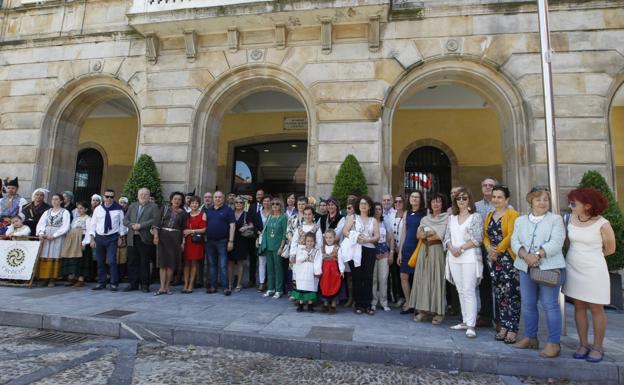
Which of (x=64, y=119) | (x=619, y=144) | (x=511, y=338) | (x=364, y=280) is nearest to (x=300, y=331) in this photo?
(x=364, y=280)

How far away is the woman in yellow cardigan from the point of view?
14.3ft

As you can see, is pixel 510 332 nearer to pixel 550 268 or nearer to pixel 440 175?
pixel 550 268

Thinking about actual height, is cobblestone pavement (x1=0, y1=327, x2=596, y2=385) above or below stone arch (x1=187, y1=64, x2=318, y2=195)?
below

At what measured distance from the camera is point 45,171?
34.2 ft

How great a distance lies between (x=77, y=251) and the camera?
7.48 metres

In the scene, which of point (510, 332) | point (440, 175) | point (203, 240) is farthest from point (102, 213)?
point (440, 175)

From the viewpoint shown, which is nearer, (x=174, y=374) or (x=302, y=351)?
(x=174, y=374)

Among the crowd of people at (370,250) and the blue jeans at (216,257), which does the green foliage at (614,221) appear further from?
the blue jeans at (216,257)

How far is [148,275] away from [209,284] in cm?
119

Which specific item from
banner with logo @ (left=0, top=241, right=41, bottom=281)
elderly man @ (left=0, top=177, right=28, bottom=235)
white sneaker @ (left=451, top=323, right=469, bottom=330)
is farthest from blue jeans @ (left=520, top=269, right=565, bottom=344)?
elderly man @ (left=0, top=177, right=28, bottom=235)

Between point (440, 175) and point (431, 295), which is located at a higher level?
point (440, 175)

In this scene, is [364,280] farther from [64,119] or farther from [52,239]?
[64,119]

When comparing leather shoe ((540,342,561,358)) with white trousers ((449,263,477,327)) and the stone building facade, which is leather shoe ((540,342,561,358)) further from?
the stone building facade

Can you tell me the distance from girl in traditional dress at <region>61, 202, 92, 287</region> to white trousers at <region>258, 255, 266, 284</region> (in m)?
3.47
